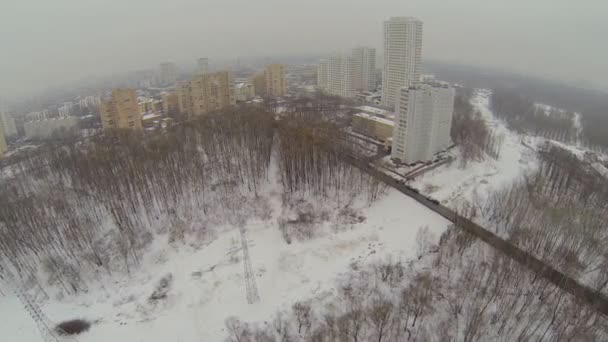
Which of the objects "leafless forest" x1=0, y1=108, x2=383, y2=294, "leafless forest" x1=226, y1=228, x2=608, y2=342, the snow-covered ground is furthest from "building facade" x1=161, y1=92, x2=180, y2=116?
"leafless forest" x1=226, y1=228, x2=608, y2=342

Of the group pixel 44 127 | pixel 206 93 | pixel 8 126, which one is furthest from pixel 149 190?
pixel 8 126

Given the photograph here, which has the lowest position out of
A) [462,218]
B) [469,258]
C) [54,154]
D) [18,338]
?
[18,338]

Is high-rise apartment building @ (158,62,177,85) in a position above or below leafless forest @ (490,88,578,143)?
above

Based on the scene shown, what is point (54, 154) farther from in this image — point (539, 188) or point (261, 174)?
point (539, 188)

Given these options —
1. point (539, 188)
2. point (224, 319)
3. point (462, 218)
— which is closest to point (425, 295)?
point (462, 218)

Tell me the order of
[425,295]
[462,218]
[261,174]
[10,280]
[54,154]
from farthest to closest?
[54,154], [261,174], [462,218], [10,280], [425,295]

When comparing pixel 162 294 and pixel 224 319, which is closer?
pixel 224 319

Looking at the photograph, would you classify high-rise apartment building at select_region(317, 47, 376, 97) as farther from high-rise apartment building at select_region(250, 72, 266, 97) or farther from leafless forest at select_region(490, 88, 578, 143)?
leafless forest at select_region(490, 88, 578, 143)
